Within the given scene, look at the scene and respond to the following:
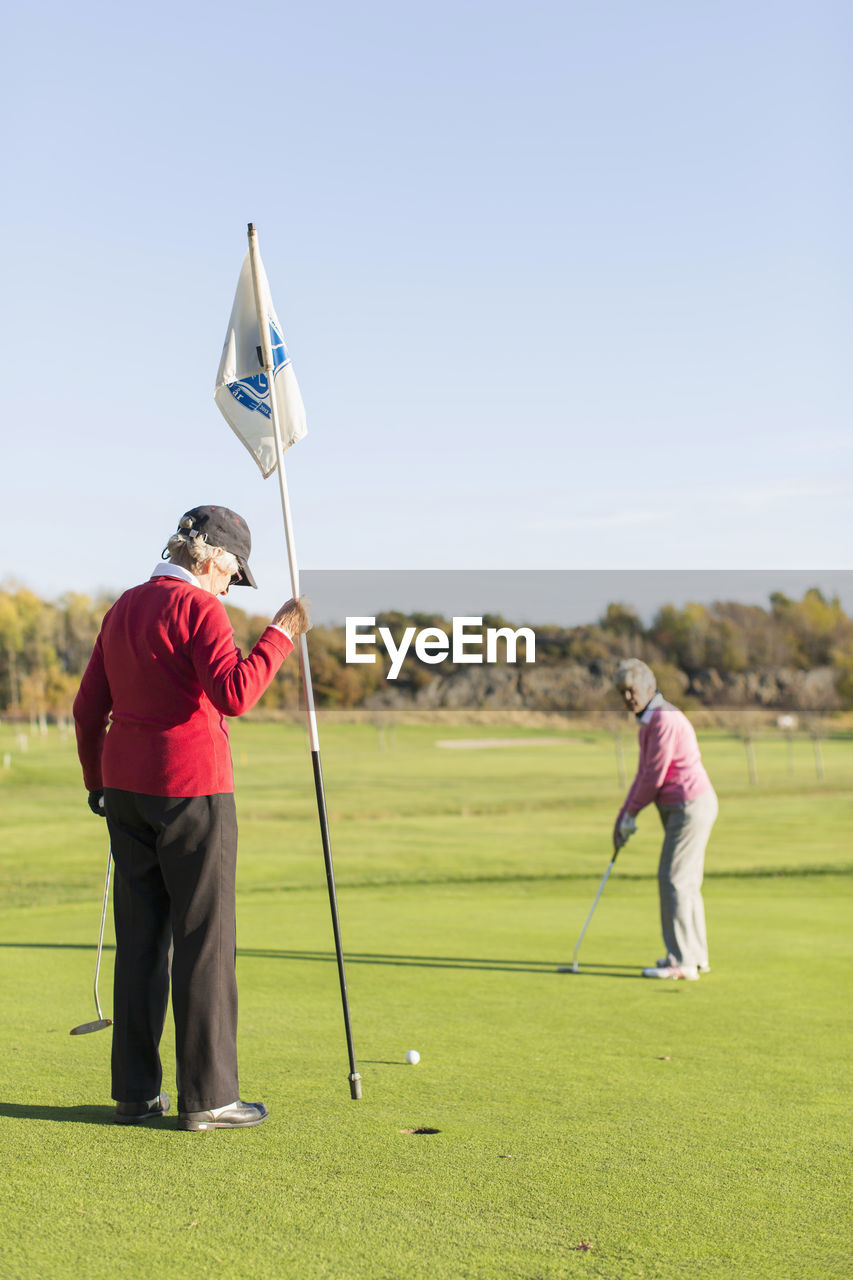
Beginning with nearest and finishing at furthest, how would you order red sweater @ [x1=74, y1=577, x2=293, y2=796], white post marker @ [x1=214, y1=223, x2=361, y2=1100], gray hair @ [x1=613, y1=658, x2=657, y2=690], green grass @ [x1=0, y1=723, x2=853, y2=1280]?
green grass @ [x1=0, y1=723, x2=853, y2=1280], red sweater @ [x1=74, y1=577, x2=293, y2=796], white post marker @ [x1=214, y1=223, x2=361, y2=1100], gray hair @ [x1=613, y1=658, x2=657, y2=690]

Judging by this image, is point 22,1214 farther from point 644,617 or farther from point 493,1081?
point 644,617

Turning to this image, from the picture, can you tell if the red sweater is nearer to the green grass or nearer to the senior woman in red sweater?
the senior woman in red sweater

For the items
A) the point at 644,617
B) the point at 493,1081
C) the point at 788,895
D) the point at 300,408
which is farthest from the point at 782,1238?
the point at 644,617

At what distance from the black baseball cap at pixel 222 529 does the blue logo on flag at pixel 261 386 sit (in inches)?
30.3

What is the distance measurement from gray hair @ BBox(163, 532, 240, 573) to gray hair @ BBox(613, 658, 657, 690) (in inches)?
145

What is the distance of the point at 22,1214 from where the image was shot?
3.09 meters

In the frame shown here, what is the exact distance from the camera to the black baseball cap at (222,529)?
4102mm

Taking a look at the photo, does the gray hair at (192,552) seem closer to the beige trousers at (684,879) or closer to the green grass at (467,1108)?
the green grass at (467,1108)

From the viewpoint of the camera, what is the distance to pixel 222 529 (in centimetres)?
413

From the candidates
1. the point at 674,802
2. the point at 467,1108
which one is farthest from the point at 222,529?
the point at 674,802

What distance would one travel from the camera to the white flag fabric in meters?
4.82
